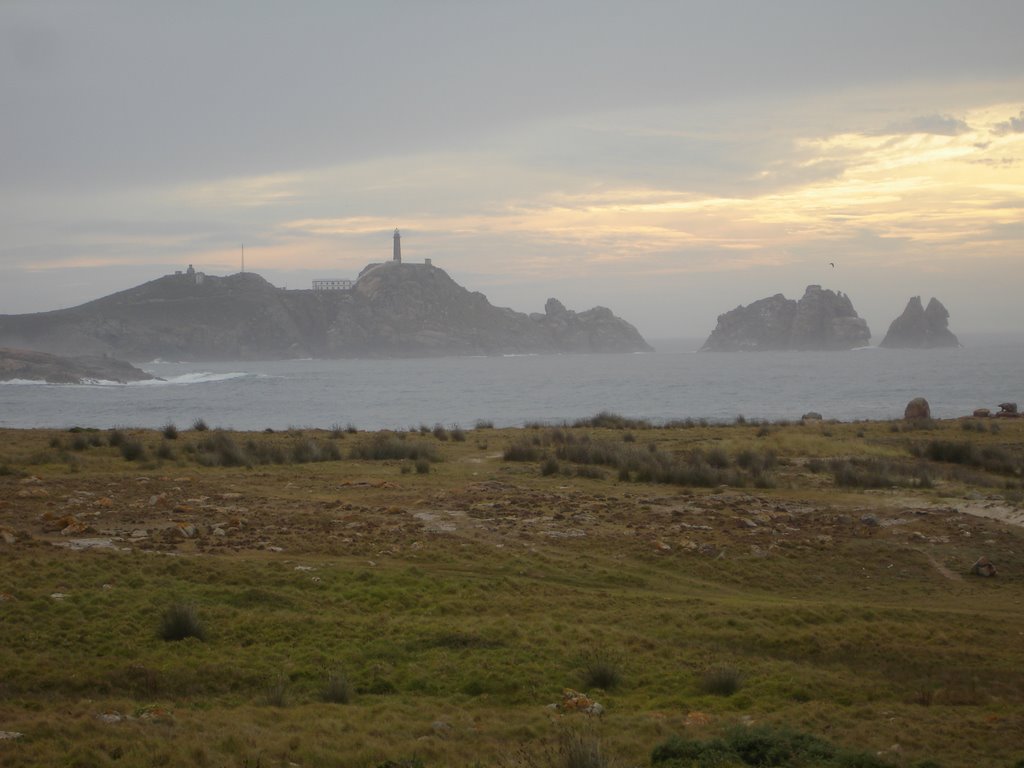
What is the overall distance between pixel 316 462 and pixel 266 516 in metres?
8.95

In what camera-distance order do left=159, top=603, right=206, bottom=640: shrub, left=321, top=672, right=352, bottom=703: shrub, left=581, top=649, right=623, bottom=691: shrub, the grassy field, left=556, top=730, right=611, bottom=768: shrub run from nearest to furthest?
left=556, top=730, right=611, bottom=768: shrub → the grassy field → left=321, top=672, right=352, bottom=703: shrub → left=581, top=649, right=623, bottom=691: shrub → left=159, top=603, right=206, bottom=640: shrub

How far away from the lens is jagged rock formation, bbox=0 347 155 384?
11406cm

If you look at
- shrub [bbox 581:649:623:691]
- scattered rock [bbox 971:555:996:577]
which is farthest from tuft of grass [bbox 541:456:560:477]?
shrub [bbox 581:649:623:691]

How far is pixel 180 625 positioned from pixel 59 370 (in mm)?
117605

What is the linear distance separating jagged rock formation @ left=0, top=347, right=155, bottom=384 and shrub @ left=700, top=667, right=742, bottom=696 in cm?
Answer: 11717

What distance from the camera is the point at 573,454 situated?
2520 centimetres

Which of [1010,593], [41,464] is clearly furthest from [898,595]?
[41,464]

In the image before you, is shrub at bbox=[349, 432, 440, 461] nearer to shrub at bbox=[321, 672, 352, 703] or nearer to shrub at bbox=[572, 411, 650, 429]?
shrub at bbox=[572, 411, 650, 429]

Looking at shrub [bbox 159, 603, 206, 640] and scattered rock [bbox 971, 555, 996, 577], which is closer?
shrub [bbox 159, 603, 206, 640]

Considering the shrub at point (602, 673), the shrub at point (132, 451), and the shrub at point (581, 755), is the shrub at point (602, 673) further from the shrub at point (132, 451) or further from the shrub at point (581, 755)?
the shrub at point (132, 451)

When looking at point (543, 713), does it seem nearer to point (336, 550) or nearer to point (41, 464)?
point (336, 550)

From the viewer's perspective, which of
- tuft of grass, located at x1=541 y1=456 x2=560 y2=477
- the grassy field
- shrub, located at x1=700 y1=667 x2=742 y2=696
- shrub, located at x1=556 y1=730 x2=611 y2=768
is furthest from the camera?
tuft of grass, located at x1=541 y1=456 x2=560 y2=477

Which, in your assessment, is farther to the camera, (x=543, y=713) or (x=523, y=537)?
(x=523, y=537)

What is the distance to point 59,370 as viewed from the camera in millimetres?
115625
